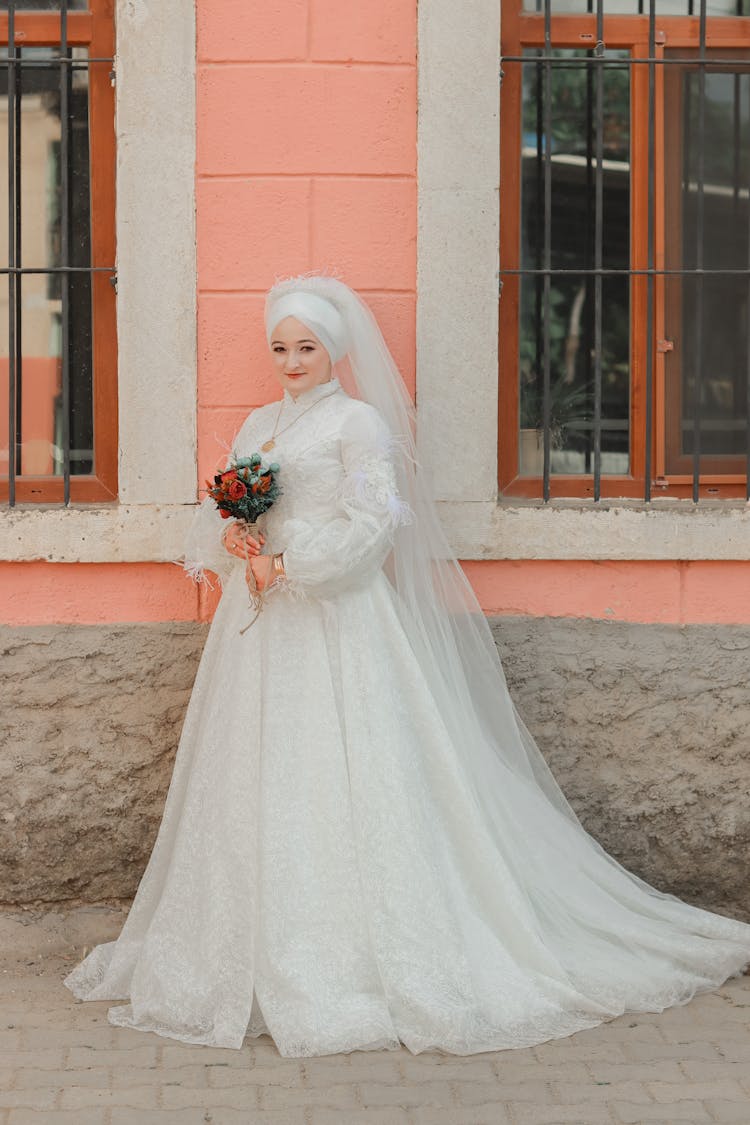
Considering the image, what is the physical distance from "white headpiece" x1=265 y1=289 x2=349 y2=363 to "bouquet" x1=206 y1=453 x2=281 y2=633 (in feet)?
1.30

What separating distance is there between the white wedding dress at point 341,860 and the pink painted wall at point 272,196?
413 millimetres

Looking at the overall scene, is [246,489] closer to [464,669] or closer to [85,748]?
[464,669]

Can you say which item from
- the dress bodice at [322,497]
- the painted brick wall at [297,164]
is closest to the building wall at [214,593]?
the painted brick wall at [297,164]

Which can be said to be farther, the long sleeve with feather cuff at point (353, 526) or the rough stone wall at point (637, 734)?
the rough stone wall at point (637, 734)

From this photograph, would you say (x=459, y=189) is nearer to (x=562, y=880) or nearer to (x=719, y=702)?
(x=719, y=702)

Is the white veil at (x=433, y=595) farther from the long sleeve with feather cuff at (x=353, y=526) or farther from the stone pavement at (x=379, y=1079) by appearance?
the stone pavement at (x=379, y=1079)

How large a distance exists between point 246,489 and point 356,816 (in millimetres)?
930

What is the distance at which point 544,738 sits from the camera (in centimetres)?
461

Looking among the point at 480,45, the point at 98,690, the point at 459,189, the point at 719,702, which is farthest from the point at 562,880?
the point at 480,45

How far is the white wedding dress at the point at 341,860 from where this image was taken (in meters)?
3.80

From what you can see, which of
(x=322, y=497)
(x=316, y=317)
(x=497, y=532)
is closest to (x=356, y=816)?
(x=322, y=497)

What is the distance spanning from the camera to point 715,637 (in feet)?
15.2

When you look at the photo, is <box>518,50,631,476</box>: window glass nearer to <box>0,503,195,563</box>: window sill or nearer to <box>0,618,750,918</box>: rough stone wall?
<box>0,618,750,918</box>: rough stone wall

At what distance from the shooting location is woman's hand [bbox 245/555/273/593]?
4004 mm
